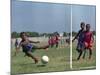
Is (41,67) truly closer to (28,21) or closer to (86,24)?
(28,21)

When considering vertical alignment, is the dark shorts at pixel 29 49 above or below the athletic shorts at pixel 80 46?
below

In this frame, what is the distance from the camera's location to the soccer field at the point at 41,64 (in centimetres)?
208

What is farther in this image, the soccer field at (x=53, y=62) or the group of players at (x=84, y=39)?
the group of players at (x=84, y=39)

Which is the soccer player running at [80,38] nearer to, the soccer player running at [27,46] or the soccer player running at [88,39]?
the soccer player running at [88,39]

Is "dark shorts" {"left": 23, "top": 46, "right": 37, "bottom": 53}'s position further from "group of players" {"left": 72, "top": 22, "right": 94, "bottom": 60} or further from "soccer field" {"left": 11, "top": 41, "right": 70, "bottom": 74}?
"group of players" {"left": 72, "top": 22, "right": 94, "bottom": 60}

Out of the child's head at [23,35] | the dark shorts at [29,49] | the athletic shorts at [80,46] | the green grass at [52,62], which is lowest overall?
the green grass at [52,62]

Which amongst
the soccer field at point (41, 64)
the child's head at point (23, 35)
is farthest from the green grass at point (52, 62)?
the child's head at point (23, 35)

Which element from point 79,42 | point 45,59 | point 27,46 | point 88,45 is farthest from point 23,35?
point 88,45

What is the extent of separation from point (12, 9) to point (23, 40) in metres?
0.29

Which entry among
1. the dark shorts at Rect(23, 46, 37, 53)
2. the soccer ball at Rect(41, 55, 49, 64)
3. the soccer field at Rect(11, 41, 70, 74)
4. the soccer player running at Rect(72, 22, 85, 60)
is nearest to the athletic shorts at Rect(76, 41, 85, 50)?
the soccer player running at Rect(72, 22, 85, 60)

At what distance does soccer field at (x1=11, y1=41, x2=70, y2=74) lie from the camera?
208 cm

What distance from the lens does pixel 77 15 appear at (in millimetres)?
2303

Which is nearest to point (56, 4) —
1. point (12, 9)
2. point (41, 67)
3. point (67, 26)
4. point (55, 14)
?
point (55, 14)

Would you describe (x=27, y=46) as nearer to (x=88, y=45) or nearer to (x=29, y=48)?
(x=29, y=48)
